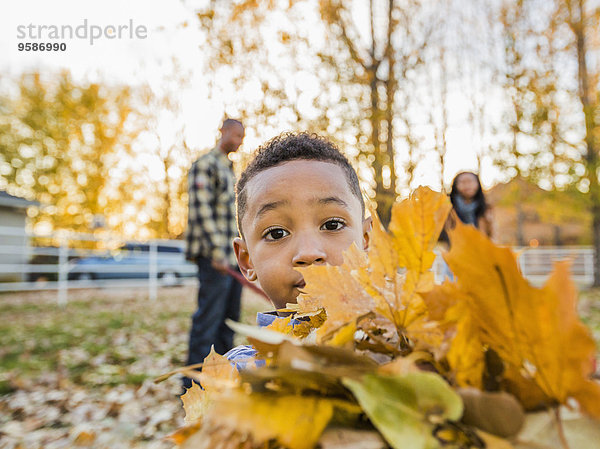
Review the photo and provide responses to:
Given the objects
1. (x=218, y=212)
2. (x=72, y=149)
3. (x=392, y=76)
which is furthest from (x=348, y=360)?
(x=72, y=149)

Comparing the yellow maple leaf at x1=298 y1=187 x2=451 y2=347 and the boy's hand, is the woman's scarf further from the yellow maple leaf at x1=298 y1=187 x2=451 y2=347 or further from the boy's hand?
the yellow maple leaf at x1=298 y1=187 x2=451 y2=347

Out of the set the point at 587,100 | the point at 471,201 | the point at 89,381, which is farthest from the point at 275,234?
the point at 587,100

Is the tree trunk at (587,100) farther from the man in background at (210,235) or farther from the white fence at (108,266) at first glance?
the white fence at (108,266)

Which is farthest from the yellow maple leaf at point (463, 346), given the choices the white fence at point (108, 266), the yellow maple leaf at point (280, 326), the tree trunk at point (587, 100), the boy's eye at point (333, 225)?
the white fence at point (108, 266)

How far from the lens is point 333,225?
1.24 m

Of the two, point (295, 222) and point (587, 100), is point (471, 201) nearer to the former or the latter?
point (295, 222)

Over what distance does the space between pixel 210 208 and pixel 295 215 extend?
222 centimetres

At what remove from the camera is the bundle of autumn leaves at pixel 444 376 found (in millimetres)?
246

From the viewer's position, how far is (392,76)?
18.6 ft

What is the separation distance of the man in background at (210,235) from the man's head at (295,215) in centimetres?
190

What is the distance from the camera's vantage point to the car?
44.5 feet

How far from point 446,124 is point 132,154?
1465 cm

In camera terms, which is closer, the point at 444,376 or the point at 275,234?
the point at 444,376

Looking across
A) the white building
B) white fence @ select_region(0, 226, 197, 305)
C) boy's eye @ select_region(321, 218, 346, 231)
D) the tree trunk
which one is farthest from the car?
boy's eye @ select_region(321, 218, 346, 231)
